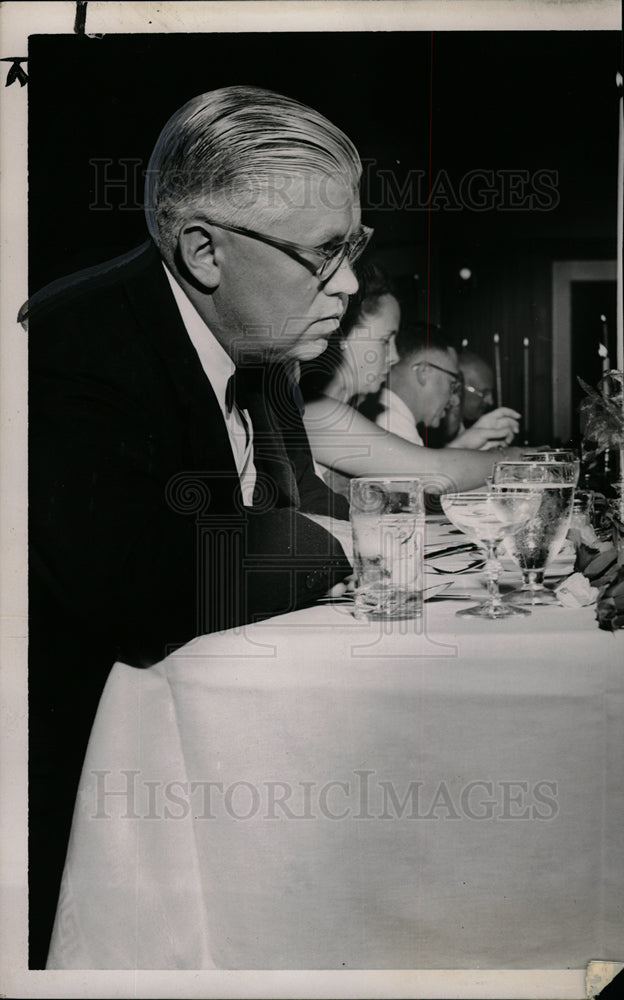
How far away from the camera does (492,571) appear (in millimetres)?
1174

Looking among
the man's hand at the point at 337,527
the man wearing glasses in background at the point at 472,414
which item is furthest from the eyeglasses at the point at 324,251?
the man's hand at the point at 337,527

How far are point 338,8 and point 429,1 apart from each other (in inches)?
5.0

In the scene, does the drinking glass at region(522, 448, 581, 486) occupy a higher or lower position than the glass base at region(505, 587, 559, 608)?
higher

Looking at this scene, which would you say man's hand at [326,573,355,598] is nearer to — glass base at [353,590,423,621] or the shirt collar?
glass base at [353,590,423,621]

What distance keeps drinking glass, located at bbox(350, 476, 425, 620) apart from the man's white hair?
410 mm

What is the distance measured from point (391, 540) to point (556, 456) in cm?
28

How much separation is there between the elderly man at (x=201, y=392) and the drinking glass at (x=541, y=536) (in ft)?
0.77

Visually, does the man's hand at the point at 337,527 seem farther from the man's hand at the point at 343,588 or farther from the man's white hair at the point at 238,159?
the man's white hair at the point at 238,159

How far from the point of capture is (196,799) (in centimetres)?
127

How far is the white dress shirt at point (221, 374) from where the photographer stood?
127 centimetres

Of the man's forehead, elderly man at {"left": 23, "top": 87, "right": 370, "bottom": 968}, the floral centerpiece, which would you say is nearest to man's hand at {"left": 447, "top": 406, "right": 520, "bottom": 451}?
the floral centerpiece

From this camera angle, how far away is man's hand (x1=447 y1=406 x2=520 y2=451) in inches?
51.1

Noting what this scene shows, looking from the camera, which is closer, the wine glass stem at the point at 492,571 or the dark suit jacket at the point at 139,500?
the wine glass stem at the point at 492,571

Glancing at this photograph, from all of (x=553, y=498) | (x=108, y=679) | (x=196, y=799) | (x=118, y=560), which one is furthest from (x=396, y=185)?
(x=196, y=799)
